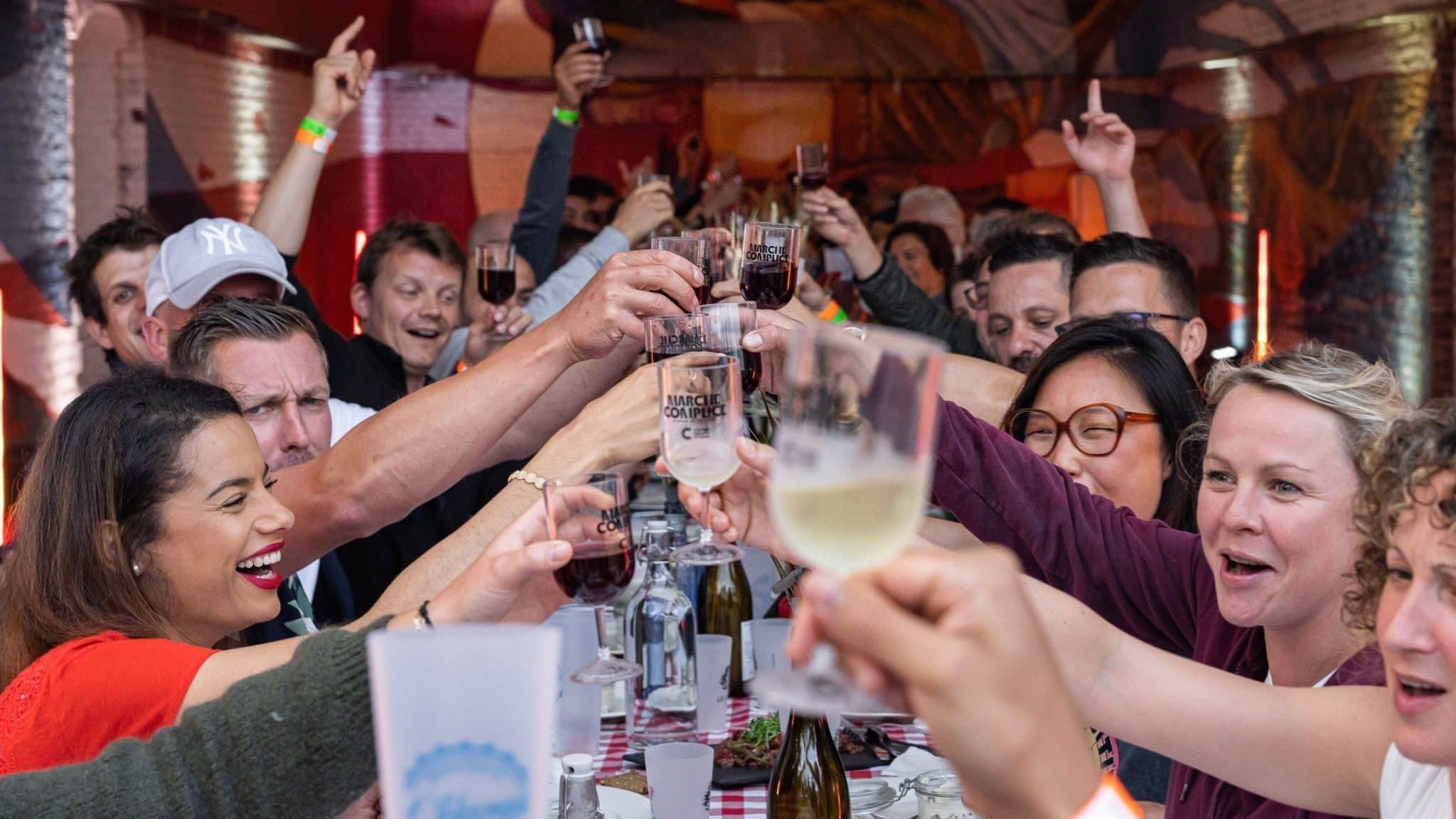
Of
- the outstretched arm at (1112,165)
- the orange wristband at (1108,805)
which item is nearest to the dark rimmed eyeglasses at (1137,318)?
the outstretched arm at (1112,165)

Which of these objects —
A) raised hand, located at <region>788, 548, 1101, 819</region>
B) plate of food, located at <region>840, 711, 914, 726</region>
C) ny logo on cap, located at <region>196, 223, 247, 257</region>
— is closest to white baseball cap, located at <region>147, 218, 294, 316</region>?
ny logo on cap, located at <region>196, 223, 247, 257</region>

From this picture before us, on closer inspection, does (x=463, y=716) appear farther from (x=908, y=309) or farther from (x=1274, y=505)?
(x=908, y=309)

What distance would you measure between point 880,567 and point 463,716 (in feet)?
0.93


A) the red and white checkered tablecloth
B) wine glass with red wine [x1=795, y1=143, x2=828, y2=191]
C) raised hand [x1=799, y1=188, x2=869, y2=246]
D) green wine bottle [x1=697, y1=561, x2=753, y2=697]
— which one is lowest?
the red and white checkered tablecloth

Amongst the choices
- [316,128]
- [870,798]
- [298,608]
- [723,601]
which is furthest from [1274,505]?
[316,128]

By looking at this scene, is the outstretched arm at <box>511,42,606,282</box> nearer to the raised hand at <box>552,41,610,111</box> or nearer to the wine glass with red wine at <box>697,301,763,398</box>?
the raised hand at <box>552,41,610,111</box>

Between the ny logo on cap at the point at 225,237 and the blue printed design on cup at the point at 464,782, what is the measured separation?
95.4 inches

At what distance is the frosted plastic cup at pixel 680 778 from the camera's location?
183 cm

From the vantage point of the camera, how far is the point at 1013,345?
Answer: 3.71 meters

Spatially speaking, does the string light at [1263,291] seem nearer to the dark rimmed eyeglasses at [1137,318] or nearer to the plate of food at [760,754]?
the dark rimmed eyeglasses at [1137,318]

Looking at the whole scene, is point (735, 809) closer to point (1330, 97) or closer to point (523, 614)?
point (523, 614)

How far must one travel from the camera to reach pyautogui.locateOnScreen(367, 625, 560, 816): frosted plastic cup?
84cm

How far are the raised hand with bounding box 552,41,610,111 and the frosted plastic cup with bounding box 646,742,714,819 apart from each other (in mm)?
3283

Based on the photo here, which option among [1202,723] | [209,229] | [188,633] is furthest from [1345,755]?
[209,229]
